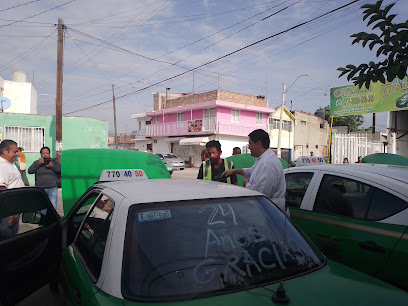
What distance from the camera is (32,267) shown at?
268 centimetres

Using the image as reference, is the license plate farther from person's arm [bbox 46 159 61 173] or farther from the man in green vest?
person's arm [bbox 46 159 61 173]

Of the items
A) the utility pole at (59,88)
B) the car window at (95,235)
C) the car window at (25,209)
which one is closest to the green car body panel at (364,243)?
the car window at (95,235)

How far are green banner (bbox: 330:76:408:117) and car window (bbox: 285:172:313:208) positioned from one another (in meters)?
9.62

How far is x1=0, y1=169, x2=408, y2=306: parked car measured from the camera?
5.30 feet

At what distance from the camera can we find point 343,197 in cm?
324

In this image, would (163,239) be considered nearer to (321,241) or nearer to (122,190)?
(122,190)

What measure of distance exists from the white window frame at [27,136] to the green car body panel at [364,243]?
14341 millimetres

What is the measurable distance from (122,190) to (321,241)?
6.90ft

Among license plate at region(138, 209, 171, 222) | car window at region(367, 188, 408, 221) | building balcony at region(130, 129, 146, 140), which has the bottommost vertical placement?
car window at region(367, 188, 408, 221)

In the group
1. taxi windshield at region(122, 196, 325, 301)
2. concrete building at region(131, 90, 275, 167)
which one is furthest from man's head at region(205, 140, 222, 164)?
concrete building at region(131, 90, 275, 167)

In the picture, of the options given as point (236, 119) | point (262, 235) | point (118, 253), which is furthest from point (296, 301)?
point (236, 119)

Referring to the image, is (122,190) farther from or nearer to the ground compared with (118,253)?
farther from the ground

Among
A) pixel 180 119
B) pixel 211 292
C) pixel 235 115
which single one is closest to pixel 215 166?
pixel 211 292

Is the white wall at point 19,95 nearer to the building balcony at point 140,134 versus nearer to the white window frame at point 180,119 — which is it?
the white window frame at point 180,119
